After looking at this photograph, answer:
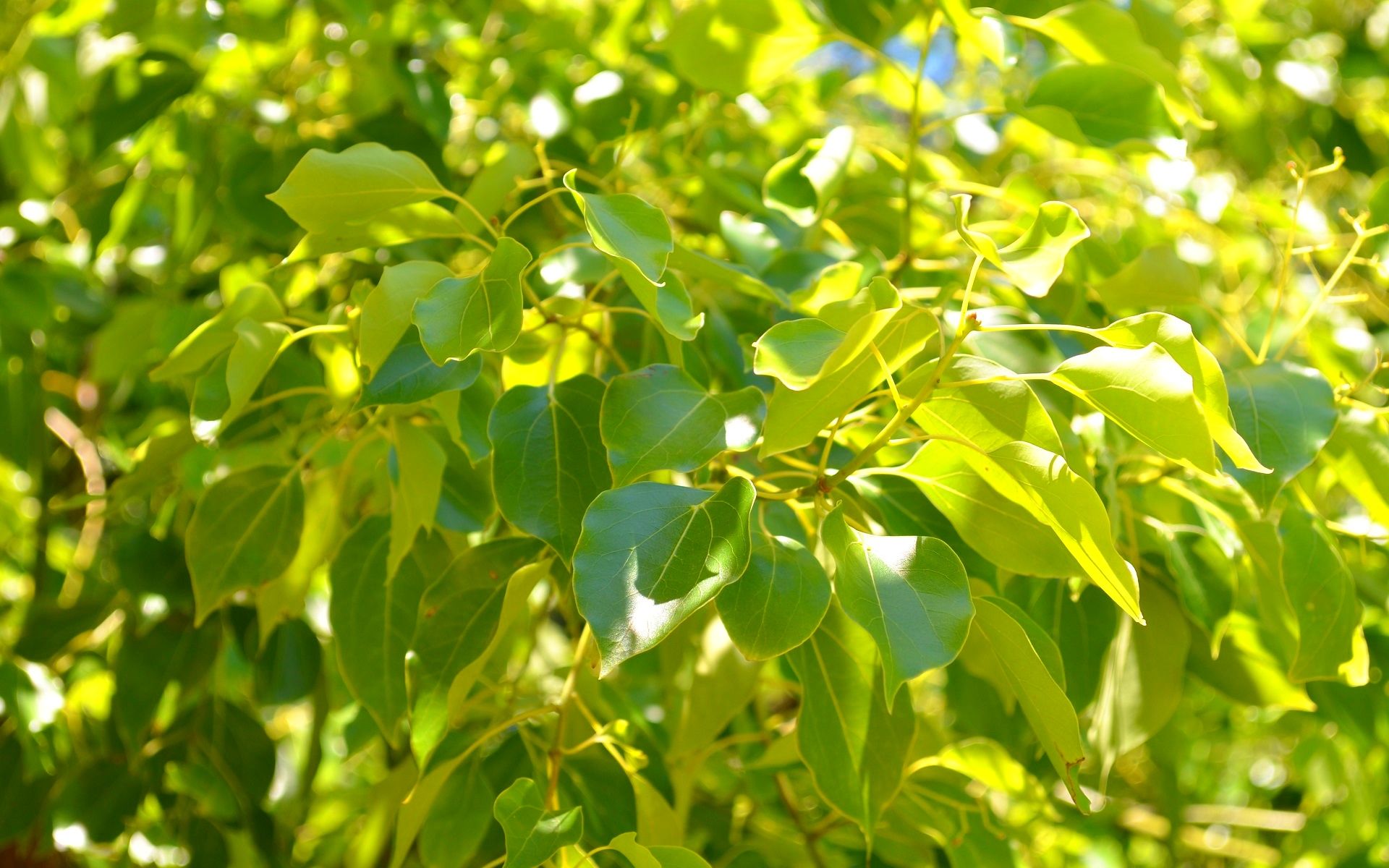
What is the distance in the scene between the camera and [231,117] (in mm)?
1306

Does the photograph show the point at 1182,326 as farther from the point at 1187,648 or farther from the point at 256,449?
the point at 256,449

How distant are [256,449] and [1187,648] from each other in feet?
2.72

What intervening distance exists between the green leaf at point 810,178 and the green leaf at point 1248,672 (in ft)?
1.46

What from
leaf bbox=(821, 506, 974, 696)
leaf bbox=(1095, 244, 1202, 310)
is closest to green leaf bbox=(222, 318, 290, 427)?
leaf bbox=(821, 506, 974, 696)

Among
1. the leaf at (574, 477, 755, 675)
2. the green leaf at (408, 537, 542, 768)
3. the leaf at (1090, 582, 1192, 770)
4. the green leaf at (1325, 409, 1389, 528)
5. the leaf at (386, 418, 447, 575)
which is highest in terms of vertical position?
the leaf at (574, 477, 755, 675)

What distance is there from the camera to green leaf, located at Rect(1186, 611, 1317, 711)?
0.81 m

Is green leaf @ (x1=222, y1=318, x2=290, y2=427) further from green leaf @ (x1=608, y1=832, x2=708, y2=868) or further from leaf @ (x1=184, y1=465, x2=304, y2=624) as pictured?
green leaf @ (x1=608, y1=832, x2=708, y2=868)

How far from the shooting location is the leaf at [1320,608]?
68cm

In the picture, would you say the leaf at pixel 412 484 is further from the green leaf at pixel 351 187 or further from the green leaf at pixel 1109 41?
the green leaf at pixel 1109 41

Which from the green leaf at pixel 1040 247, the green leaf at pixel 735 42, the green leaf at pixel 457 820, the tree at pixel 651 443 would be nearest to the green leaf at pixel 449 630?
the tree at pixel 651 443

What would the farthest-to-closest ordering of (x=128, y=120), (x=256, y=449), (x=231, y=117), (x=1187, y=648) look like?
(x=231, y=117) < (x=128, y=120) < (x=256, y=449) < (x=1187, y=648)

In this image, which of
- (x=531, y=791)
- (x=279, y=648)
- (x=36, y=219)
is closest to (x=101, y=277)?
(x=36, y=219)

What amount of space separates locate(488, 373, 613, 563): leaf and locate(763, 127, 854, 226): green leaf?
25cm

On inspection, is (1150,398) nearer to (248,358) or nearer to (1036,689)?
(1036,689)
